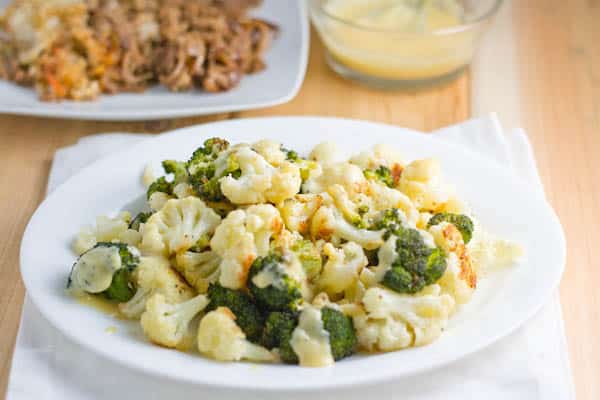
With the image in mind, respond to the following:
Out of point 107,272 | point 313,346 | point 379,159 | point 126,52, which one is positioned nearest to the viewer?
point 313,346

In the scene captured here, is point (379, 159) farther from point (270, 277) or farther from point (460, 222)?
point (270, 277)

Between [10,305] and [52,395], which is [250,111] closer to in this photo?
[10,305]

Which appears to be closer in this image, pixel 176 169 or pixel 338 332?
pixel 338 332

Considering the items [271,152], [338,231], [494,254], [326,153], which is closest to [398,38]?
[326,153]

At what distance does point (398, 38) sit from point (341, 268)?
2.09 meters

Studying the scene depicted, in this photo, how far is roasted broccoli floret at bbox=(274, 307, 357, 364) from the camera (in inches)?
99.8

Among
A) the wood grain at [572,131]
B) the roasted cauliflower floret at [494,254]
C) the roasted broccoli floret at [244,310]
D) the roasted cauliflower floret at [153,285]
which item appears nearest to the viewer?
the roasted broccoli floret at [244,310]

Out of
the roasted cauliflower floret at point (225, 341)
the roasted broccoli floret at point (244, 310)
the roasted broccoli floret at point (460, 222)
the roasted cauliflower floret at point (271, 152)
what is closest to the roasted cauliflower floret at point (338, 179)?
the roasted cauliflower floret at point (271, 152)

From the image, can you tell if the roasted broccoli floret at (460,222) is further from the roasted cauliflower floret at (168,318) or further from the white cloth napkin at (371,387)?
the roasted cauliflower floret at (168,318)

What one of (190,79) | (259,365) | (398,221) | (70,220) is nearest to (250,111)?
(190,79)

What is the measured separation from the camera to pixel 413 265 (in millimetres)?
2680

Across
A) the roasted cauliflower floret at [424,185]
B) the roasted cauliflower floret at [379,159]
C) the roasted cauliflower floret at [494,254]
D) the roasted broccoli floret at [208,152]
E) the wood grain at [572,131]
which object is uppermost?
the roasted broccoli floret at [208,152]

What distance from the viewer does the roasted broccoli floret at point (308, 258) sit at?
2.71 metres

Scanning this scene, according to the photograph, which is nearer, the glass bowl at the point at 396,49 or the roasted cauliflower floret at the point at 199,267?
the roasted cauliflower floret at the point at 199,267
